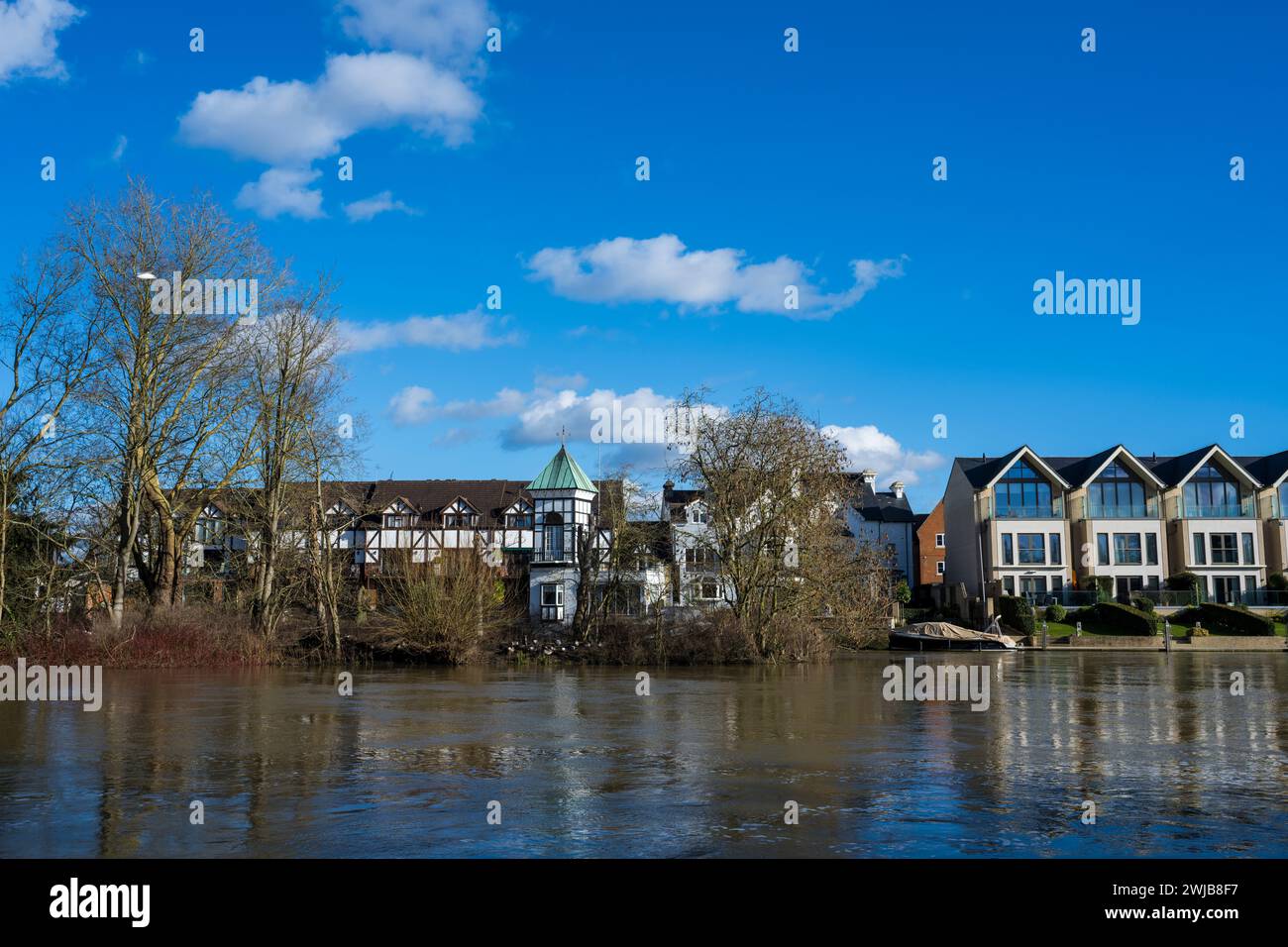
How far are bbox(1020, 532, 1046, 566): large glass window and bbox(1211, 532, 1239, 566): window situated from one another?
33.9ft

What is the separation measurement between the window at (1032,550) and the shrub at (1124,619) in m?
9.43

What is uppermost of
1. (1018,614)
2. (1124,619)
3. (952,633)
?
(1018,614)

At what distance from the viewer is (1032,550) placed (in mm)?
69188

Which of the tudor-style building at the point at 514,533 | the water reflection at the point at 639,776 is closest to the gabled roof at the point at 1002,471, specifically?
the tudor-style building at the point at 514,533

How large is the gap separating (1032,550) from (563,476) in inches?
1271

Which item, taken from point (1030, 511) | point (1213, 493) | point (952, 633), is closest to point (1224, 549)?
point (1213, 493)

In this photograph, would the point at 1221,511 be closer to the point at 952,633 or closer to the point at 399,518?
the point at 952,633

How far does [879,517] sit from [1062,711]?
60647mm

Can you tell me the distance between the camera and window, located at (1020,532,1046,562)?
69.0 meters

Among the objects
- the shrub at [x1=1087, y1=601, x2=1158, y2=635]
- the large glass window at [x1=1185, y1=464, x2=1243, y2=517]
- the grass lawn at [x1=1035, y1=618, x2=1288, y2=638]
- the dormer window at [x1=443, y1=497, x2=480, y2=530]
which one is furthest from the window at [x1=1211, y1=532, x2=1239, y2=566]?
the dormer window at [x1=443, y1=497, x2=480, y2=530]

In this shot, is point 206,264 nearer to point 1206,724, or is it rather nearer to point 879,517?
point 1206,724

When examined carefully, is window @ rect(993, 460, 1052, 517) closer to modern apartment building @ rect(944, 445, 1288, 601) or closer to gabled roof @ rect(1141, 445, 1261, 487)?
modern apartment building @ rect(944, 445, 1288, 601)

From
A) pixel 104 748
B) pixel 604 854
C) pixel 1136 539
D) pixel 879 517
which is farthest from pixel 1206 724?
pixel 879 517

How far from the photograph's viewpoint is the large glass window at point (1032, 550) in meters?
69.0
